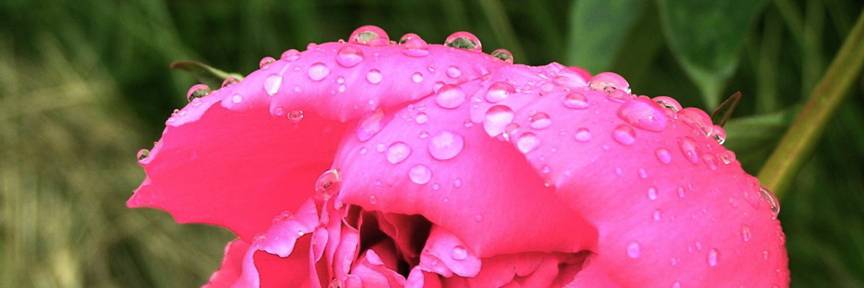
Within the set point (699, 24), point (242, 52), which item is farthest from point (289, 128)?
point (242, 52)

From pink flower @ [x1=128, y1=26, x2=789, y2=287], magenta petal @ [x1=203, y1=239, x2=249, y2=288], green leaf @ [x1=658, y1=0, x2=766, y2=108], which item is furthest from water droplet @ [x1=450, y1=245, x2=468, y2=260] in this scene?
green leaf @ [x1=658, y1=0, x2=766, y2=108]

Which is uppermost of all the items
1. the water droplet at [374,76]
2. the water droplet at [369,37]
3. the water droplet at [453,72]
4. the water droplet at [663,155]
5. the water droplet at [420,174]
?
the water droplet at [369,37]

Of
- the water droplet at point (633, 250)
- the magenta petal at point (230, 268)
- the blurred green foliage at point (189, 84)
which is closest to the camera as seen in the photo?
the water droplet at point (633, 250)

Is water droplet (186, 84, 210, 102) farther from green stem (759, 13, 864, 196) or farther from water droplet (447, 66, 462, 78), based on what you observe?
green stem (759, 13, 864, 196)

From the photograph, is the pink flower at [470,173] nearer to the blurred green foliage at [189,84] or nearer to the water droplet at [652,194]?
the water droplet at [652,194]

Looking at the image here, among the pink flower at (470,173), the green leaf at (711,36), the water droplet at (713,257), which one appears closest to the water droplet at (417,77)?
the pink flower at (470,173)

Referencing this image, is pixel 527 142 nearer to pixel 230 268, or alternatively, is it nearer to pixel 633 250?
pixel 633 250

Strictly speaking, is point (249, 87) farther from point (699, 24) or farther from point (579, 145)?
point (699, 24)
